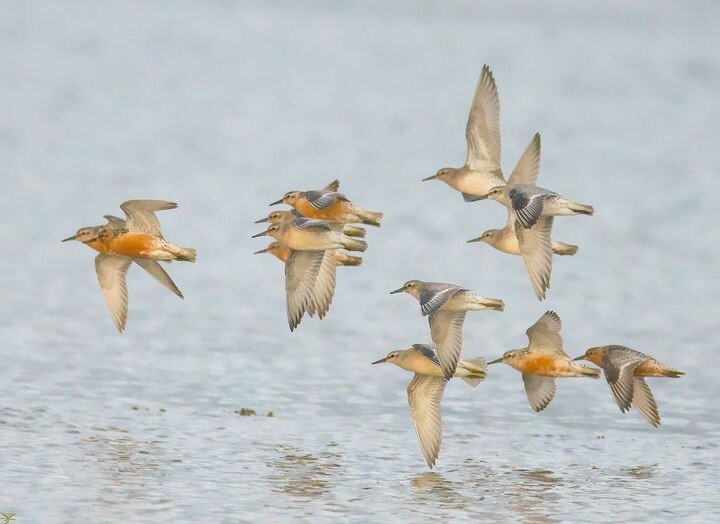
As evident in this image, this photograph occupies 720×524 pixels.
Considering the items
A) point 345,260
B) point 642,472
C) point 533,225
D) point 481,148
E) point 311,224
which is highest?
point 481,148

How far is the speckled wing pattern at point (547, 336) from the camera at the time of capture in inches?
600

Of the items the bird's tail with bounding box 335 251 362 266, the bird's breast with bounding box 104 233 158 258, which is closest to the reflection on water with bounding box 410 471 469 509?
the bird's tail with bounding box 335 251 362 266

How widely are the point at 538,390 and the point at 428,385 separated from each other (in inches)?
40.3

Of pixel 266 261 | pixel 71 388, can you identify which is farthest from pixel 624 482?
pixel 266 261

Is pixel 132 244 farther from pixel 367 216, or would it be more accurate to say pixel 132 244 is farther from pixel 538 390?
pixel 538 390

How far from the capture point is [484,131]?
647 inches

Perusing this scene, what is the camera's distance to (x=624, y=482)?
1529 centimetres

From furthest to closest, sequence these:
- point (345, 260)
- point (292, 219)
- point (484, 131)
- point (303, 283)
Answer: point (484, 131) < point (345, 260) < point (303, 283) < point (292, 219)

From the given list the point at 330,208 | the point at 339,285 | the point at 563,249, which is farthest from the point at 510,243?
the point at 339,285

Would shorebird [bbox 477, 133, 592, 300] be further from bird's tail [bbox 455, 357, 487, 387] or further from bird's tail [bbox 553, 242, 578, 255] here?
bird's tail [bbox 455, 357, 487, 387]

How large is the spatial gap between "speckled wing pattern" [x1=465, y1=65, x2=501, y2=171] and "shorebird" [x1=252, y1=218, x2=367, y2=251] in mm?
2116

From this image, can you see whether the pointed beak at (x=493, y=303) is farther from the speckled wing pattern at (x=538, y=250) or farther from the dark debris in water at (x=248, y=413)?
the dark debris in water at (x=248, y=413)

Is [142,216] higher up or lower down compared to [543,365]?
higher up

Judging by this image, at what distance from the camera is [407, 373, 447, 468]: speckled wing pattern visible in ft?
49.8
